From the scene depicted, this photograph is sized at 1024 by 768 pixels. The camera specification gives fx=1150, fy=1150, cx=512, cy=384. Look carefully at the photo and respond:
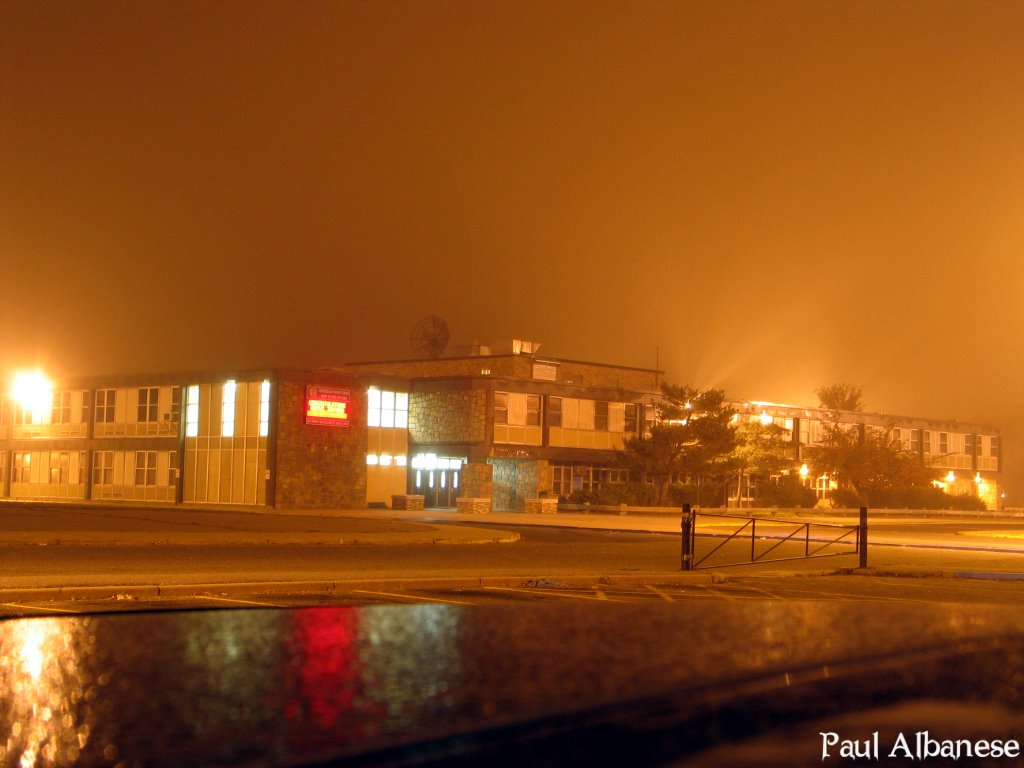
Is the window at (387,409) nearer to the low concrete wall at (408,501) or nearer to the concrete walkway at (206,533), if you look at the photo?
the low concrete wall at (408,501)

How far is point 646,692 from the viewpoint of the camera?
5926mm

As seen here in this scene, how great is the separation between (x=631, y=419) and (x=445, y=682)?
225ft

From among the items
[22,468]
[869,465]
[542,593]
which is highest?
[869,465]

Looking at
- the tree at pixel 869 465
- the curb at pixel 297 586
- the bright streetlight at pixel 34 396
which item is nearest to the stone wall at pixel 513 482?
→ the tree at pixel 869 465

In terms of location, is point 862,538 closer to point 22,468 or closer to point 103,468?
point 103,468

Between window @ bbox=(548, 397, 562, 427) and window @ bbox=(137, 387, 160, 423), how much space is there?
22.9m

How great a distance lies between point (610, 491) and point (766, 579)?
157ft

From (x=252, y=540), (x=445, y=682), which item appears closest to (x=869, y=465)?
(x=252, y=540)

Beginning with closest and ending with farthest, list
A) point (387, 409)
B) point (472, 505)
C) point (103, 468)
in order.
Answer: point (472, 505)
point (387, 409)
point (103, 468)

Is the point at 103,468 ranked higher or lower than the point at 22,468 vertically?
higher

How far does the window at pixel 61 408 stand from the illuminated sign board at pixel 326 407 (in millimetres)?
19733

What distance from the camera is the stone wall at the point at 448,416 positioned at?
218 feet

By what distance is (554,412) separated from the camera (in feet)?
229

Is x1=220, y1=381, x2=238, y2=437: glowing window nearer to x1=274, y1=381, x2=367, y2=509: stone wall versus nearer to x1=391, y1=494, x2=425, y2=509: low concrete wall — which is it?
x1=274, y1=381, x2=367, y2=509: stone wall
